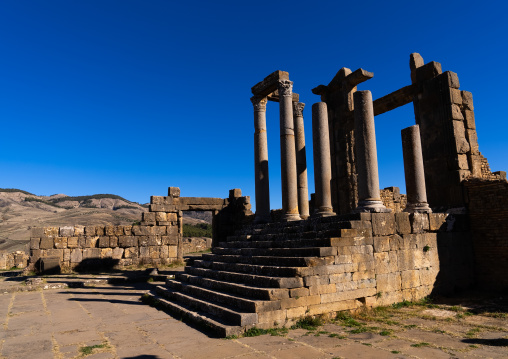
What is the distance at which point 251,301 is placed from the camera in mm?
6516

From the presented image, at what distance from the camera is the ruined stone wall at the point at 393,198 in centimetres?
1681

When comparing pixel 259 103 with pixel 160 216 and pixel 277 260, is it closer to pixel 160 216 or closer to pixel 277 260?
pixel 277 260

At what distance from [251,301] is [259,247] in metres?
3.57

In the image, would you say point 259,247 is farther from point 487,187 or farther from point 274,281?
point 487,187

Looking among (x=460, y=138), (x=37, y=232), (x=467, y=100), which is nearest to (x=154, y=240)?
(x=37, y=232)

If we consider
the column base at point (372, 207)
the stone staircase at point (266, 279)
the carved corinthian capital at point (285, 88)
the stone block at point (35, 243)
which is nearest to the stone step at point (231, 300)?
the stone staircase at point (266, 279)

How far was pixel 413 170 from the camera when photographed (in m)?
10.9

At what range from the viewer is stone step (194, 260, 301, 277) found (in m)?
7.23

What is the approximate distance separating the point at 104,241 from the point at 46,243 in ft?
8.10

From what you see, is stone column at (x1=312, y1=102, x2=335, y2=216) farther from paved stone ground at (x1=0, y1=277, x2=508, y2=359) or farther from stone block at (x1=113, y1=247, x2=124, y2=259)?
stone block at (x1=113, y1=247, x2=124, y2=259)

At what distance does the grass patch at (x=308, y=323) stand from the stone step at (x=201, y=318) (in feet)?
3.61

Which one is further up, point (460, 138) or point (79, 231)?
point (460, 138)

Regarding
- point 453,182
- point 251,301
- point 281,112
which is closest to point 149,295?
point 251,301

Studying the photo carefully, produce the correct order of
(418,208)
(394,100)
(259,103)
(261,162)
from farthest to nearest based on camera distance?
(259,103)
(261,162)
(394,100)
(418,208)
